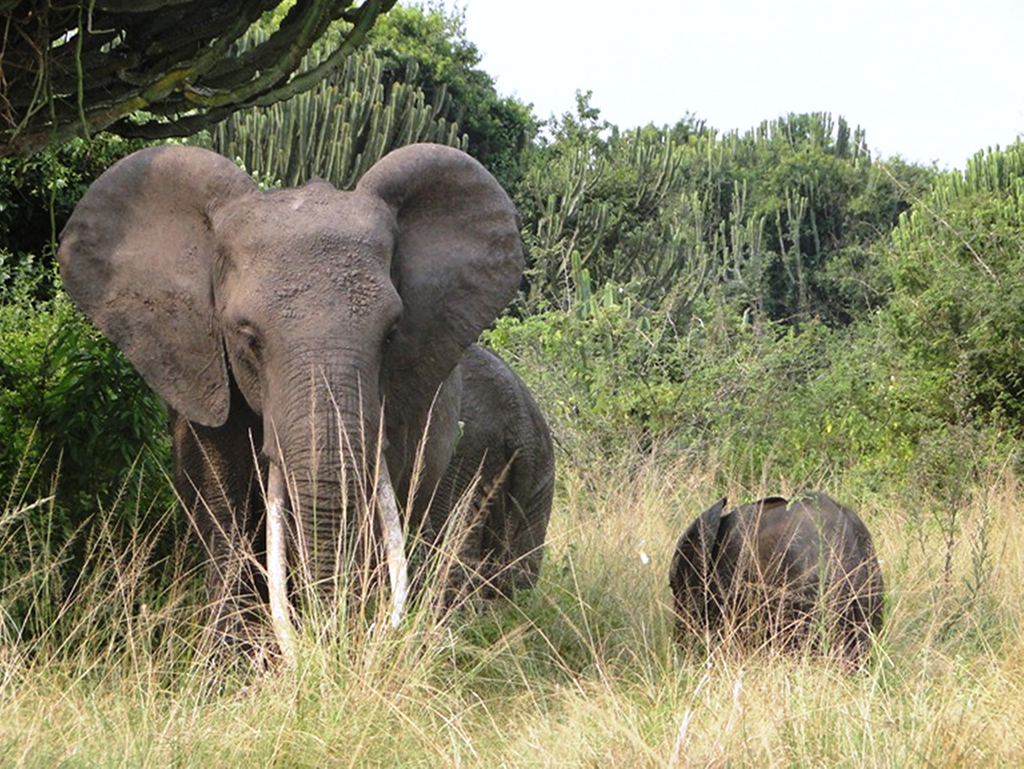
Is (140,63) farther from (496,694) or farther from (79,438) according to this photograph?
(496,694)

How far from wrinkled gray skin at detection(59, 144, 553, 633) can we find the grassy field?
1.43 feet

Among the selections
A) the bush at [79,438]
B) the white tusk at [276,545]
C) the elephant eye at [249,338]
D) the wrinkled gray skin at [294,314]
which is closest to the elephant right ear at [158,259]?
the wrinkled gray skin at [294,314]

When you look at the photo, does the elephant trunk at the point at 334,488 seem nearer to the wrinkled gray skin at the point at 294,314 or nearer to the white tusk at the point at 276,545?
the wrinkled gray skin at the point at 294,314

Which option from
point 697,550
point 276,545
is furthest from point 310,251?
point 697,550

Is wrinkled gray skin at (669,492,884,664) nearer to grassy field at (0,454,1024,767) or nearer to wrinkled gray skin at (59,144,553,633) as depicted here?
grassy field at (0,454,1024,767)

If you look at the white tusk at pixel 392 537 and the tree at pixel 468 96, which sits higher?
the tree at pixel 468 96

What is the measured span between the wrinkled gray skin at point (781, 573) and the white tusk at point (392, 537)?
1.25 meters

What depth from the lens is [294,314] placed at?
6.23 m

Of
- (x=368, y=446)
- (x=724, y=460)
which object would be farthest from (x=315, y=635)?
(x=724, y=460)

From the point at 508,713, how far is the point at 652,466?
595cm

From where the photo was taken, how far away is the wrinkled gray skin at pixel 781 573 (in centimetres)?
699

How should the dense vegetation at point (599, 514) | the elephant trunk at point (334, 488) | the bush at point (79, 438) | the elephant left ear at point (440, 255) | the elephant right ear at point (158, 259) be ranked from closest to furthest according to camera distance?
1. the dense vegetation at point (599, 514)
2. the elephant trunk at point (334, 488)
3. the elephant right ear at point (158, 259)
4. the elephant left ear at point (440, 255)
5. the bush at point (79, 438)

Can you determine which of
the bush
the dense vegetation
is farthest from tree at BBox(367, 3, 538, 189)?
the bush

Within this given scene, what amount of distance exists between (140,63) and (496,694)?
2774 millimetres
